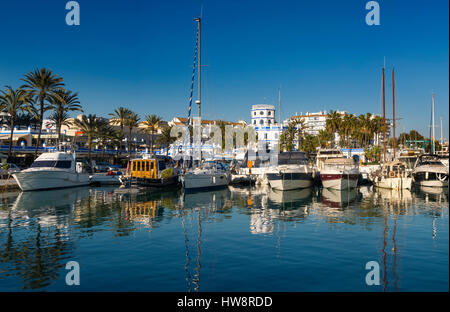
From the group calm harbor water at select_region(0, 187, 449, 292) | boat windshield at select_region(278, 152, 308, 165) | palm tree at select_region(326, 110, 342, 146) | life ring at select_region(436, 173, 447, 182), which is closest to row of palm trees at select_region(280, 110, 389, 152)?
palm tree at select_region(326, 110, 342, 146)

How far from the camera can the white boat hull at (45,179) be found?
36.1 metres

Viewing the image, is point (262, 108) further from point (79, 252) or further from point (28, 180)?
point (79, 252)

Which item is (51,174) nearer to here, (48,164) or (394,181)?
(48,164)

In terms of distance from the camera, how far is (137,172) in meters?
40.4

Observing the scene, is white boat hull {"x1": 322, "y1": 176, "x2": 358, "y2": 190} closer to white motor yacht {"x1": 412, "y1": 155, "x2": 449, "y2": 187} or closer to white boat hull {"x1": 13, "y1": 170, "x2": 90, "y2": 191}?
white motor yacht {"x1": 412, "y1": 155, "x2": 449, "y2": 187}

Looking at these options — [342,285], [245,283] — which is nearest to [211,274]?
[245,283]

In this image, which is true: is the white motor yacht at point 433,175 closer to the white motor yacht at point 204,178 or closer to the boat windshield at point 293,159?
the boat windshield at point 293,159

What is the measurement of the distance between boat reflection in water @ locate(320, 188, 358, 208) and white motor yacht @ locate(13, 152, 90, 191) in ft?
90.5

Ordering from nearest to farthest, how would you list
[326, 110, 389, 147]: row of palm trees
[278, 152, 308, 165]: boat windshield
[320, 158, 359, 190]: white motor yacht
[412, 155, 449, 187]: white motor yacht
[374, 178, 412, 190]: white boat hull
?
[320, 158, 359, 190]: white motor yacht, [374, 178, 412, 190]: white boat hull, [278, 152, 308, 165]: boat windshield, [412, 155, 449, 187]: white motor yacht, [326, 110, 389, 147]: row of palm trees

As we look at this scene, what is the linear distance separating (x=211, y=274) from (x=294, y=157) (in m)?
30.4

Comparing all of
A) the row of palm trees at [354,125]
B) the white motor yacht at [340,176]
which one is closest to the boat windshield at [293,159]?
the white motor yacht at [340,176]

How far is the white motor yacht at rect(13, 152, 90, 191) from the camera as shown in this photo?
36.3 meters

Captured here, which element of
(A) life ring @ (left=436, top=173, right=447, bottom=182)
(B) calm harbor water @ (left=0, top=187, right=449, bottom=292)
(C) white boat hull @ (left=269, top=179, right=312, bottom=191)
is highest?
(A) life ring @ (left=436, top=173, right=447, bottom=182)
